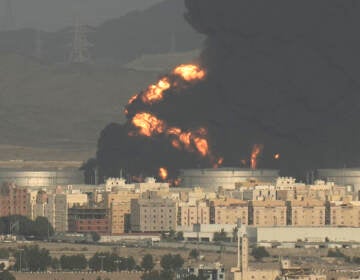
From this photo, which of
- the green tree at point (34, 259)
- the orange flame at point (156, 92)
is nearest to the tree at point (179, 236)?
the green tree at point (34, 259)

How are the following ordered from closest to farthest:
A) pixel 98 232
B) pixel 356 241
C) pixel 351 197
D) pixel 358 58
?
pixel 356 241, pixel 98 232, pixel 351 197, pixel 358 58

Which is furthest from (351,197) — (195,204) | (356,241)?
(356,241)

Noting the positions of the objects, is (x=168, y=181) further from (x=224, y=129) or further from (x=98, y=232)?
(x=98, y=232)

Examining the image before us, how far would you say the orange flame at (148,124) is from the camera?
154250 millimetres

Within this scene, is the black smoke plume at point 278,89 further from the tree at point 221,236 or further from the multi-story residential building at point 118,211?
the tree at point 221,236

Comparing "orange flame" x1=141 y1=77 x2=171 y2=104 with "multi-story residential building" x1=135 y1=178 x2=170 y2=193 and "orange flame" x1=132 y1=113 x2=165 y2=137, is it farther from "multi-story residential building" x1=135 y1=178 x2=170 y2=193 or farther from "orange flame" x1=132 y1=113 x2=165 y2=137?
"multi-story residential building" x1=135 y1=178 x2=170 y2=193

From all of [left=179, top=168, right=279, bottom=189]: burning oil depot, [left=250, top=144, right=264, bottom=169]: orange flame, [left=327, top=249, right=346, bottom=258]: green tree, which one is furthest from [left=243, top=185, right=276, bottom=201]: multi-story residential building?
[left=327, top=249, right=346, bottom=258]: green tree

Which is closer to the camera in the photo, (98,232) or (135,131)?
(98,232)

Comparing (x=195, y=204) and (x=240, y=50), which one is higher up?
(x=240, y=50)

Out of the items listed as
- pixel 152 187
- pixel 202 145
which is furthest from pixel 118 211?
pixel 202 145

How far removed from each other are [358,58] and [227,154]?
32.6ft

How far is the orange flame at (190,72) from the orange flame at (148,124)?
3863 millimetres

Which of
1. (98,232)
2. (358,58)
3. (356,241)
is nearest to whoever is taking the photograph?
(356,241)

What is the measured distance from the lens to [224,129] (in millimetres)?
152125
